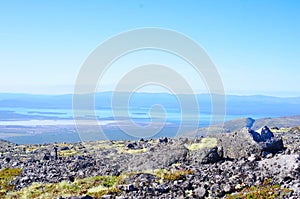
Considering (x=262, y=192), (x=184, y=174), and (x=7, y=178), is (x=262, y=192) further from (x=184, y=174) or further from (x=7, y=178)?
(x=7, y=178)

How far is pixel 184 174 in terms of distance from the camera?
25094 mm

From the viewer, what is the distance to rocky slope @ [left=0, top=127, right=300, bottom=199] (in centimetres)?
2083

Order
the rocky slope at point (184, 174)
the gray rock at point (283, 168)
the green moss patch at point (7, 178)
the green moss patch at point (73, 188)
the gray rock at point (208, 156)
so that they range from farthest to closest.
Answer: the green moss patch at point (7, 178) → the gray rock at point (208, 156) → the green moss patch at point (73, 188) → the rocky slope at point (184, 174) → the gray rock at point (283, 168)

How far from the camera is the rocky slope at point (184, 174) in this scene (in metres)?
20.8

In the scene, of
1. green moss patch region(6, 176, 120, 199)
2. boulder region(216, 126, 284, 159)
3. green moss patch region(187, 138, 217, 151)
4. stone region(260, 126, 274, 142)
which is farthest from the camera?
green moss patch region(187, 138, 217, 151)

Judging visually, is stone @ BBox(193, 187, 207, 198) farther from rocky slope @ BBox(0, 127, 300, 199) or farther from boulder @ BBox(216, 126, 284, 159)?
boulder @ BBox(216, 126, 284, 159)

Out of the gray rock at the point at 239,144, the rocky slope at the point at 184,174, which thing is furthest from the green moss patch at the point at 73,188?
the gray rock at the point at 239,144

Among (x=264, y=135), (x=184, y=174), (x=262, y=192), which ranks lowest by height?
(x=184, y=174)

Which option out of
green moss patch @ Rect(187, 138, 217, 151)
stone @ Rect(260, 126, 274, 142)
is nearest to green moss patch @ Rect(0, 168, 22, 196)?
green moss patch @ Rect(187, 138, 217, 151)

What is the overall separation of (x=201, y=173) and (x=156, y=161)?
605 centimetres

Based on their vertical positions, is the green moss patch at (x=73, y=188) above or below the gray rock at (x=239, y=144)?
below

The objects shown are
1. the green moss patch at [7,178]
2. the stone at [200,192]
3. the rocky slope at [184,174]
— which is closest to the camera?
the stone at [200,192]

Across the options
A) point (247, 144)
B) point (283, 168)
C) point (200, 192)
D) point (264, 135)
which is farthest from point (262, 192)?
point (264, 135)

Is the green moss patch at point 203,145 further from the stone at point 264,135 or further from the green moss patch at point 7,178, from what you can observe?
the green moss patch at point 7,178
